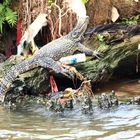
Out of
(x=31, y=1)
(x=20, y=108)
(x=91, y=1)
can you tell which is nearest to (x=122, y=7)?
(x=91, y=1)

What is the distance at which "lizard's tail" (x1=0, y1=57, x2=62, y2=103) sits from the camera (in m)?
9.10

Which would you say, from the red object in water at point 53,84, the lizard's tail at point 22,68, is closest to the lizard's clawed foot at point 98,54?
the lizard's tail at point 22,68

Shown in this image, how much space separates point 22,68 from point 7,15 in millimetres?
1773

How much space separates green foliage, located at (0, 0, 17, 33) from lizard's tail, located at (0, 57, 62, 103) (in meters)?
1.49

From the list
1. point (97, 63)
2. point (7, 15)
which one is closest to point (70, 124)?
point (97, 63)

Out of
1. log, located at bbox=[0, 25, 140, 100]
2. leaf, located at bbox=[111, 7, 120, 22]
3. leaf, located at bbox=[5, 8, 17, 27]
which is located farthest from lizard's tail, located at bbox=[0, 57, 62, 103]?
leaf, located at bbox=[111, 7, 120, 22]

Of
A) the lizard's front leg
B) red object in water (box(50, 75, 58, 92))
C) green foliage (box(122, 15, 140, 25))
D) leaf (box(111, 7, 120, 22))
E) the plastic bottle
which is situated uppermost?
leaf (box(111, 7, 120, 22))

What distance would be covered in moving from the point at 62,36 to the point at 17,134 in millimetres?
3685

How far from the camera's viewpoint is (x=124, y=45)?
Answer: 31.7ft

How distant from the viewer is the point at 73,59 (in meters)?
9.39

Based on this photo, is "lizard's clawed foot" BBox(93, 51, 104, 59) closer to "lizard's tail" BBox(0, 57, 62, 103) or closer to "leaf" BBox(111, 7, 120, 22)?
"lizard's tail" BBox(0, 57, 62, 103)

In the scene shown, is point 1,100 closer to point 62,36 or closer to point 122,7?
point 62,36

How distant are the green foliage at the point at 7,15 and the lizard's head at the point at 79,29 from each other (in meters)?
1.52

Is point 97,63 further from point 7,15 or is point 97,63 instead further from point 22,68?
point 7,15
